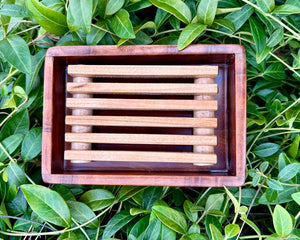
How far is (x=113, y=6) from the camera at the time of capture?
1.98ft

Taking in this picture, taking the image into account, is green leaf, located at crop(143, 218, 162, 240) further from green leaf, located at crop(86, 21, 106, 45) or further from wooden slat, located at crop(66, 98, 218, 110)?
green leaf, located at crop(86, 21, 106, 45)

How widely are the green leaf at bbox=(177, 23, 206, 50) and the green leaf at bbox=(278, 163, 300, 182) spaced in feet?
1.09

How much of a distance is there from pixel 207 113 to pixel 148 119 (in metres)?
0.12

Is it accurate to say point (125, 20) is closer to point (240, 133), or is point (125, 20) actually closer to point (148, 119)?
point (148, 119)

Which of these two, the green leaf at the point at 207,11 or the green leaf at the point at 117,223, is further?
the green leaf at the point at 117,223

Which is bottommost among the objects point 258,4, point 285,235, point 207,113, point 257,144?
point 285,235

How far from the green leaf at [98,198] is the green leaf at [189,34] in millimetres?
362

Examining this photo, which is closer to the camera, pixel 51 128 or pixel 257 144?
pixel 51 128

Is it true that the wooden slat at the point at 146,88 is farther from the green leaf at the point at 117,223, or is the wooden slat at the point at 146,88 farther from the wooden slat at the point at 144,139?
the green leaf at the point at 117,223

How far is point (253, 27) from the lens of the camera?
2.02 feet

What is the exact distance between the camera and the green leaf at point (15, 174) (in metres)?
0.64

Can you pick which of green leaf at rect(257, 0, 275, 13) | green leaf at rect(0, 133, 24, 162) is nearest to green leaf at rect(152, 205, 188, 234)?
green leaf at rect(0, 133, 24, 162)

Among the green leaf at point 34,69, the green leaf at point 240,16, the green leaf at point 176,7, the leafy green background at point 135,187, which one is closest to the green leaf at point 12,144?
the leafy green background at point 135,187

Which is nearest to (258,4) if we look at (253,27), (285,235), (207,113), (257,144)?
(253,27)
